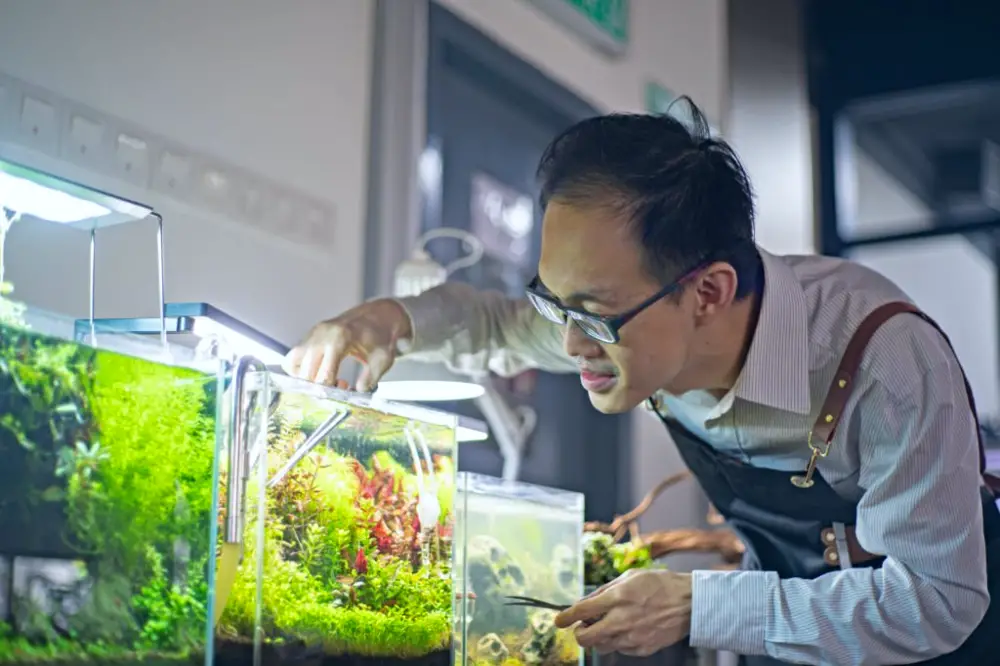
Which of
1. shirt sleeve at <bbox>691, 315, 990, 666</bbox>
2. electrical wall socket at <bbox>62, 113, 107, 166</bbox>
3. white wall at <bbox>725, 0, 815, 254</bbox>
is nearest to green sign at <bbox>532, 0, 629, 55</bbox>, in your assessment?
white wall at <bbox>725, 0, 815, 254</bbox>

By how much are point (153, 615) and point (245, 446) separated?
18 centimetres

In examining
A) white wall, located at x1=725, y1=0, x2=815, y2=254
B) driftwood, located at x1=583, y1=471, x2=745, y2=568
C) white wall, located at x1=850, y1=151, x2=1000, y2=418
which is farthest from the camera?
white wall, located at x1=850, y1=151, x2=1000, y2=418

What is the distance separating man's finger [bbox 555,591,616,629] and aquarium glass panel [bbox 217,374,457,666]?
17 centimetres

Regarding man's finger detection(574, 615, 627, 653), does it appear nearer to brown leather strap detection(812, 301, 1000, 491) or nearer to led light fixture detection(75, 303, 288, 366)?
brown leather strap detection(812, 301, 1000, 491)

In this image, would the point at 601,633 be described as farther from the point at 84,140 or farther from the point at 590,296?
the point at 84,140

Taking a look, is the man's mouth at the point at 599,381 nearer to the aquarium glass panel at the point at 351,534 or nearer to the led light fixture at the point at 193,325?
the aquarium glass panel at the point at 351,534

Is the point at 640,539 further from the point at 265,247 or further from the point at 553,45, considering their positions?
the point at 553,45

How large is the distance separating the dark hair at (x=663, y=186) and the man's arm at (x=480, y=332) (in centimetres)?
27

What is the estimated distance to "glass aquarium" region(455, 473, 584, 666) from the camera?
1.42 m

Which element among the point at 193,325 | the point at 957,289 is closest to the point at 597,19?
the point at 193,325

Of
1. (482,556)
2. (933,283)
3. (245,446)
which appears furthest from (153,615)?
(933,283)

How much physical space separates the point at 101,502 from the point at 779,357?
88 cm

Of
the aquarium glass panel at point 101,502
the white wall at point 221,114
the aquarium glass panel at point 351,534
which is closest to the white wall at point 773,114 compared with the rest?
the white wall at point 221,114

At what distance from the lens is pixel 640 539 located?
191 centimetres
